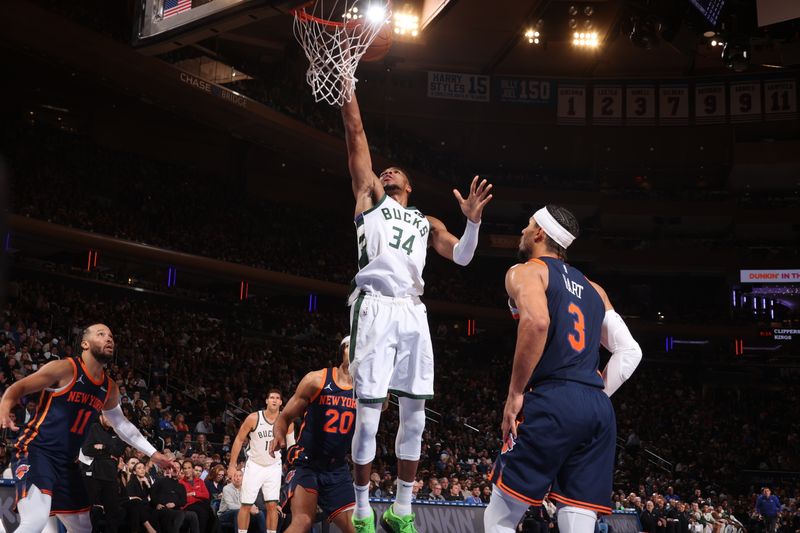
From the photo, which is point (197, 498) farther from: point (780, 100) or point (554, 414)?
point (780, 100)

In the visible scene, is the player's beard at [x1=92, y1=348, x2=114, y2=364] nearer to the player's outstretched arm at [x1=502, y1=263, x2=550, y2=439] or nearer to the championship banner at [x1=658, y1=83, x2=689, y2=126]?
the player's outstretched arm at [x1=502, y1=263, x2=550, y2=439]

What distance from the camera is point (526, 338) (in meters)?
4.73

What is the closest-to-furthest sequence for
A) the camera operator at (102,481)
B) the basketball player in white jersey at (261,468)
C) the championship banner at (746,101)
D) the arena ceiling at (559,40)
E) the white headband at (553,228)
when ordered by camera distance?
the white headband at (553,228)
the camera operator at (102,481)
the basketball player in white jersey at (261,468)
the arena ceiling at (559,40)
the championship banner at (746,101)

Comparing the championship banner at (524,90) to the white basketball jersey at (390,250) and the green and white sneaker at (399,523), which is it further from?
the green and white sneaker at (399,523)

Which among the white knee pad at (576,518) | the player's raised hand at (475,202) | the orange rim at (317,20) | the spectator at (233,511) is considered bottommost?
the spectator at (233,511)

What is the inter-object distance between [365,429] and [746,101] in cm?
3107

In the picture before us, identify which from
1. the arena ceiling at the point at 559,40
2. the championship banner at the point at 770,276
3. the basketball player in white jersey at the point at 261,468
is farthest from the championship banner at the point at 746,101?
the basketball player in white jersey at the point at 261,468

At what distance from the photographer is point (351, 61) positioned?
7.55 m

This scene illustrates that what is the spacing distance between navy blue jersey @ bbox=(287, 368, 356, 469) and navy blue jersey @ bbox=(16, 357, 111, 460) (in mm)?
1937

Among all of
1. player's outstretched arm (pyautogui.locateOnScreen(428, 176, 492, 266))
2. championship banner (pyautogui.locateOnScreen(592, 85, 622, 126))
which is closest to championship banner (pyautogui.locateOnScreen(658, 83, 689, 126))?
championship banner (pyautogui.locateOnScreen(592, 85, 622, 126))

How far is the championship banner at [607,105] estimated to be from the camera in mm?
33594

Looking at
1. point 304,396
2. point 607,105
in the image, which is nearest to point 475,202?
point 304,396

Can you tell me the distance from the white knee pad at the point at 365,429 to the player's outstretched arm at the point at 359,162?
1549mm

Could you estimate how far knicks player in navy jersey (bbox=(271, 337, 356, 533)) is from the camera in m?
7.84
